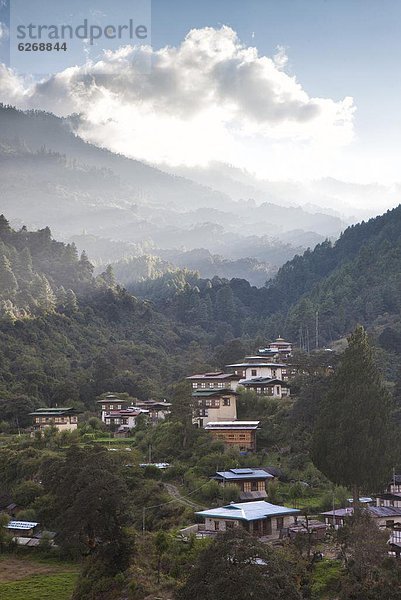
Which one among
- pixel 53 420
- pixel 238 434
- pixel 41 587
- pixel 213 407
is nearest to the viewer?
pixel 41 587

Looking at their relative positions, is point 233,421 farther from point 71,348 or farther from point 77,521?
point 71,348

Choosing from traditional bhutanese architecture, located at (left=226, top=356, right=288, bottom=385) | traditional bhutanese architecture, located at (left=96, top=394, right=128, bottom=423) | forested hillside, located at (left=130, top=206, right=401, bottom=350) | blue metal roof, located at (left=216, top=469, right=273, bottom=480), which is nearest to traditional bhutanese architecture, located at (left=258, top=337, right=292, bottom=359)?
forested hillside, located at (left=130, top=206, right=401, bottom=350)

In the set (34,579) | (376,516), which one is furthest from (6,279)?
(376,516)

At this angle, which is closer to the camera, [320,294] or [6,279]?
[6,279]

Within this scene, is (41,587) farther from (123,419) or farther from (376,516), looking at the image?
(123,419)

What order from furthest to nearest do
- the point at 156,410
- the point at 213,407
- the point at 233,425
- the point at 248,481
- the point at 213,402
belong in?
1. the point at 156,410
2. the point at 213,402
3. the point at 213,407
4. the point at 233,425
5. the point at 248,481

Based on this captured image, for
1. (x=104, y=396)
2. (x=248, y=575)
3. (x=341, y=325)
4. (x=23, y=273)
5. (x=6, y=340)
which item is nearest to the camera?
(x=248, y=575)

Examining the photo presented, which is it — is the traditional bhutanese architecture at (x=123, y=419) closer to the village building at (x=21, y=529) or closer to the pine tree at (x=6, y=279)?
the village building at (x=21, y=529)

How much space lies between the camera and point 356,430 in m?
31.0

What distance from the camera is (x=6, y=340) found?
7462 centimetres

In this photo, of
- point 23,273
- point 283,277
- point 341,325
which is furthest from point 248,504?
point 283,277

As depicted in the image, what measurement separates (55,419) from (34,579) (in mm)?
26308

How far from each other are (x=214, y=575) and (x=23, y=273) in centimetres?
8248

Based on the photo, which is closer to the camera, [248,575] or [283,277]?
[248,575]
